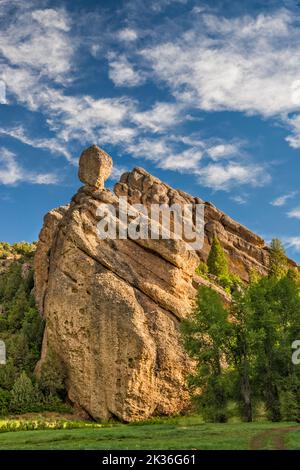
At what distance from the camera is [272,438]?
26.5m

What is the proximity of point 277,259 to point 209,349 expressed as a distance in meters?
66.1

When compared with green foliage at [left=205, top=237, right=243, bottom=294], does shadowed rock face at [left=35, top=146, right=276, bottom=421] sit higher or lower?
lower

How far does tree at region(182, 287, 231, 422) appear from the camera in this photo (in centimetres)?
4031

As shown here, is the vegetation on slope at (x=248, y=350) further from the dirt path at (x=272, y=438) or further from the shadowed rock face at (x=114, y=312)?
the dirt path at (x=272, y=438)

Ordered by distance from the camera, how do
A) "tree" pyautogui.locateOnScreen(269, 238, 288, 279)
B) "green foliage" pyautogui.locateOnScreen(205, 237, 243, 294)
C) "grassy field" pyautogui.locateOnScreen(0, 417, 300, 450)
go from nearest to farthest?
"grassy field" pyautogui.locateOnScreen(0, 417, 300, 450) < "green foliage" pyautogui.locateOnScreen(205, 237, 243, 294) < "tree" pyautogui.locateOnScreen(269, 238, 288, 279)

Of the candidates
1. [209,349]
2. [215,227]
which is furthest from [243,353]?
[215,227]

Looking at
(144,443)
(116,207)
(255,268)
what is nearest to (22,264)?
(116,207)

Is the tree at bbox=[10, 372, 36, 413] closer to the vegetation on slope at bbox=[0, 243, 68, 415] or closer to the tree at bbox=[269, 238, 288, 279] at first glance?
the vegetation on slope at bbox=[0, 243, 68, 415]

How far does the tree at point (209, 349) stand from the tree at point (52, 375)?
44.0 ft

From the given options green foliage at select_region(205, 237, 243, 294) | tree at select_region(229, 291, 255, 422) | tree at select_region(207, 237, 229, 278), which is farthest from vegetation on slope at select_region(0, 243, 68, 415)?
tree at select_region(207, 237, 229, 278)

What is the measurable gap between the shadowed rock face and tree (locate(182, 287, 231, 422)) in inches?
192
